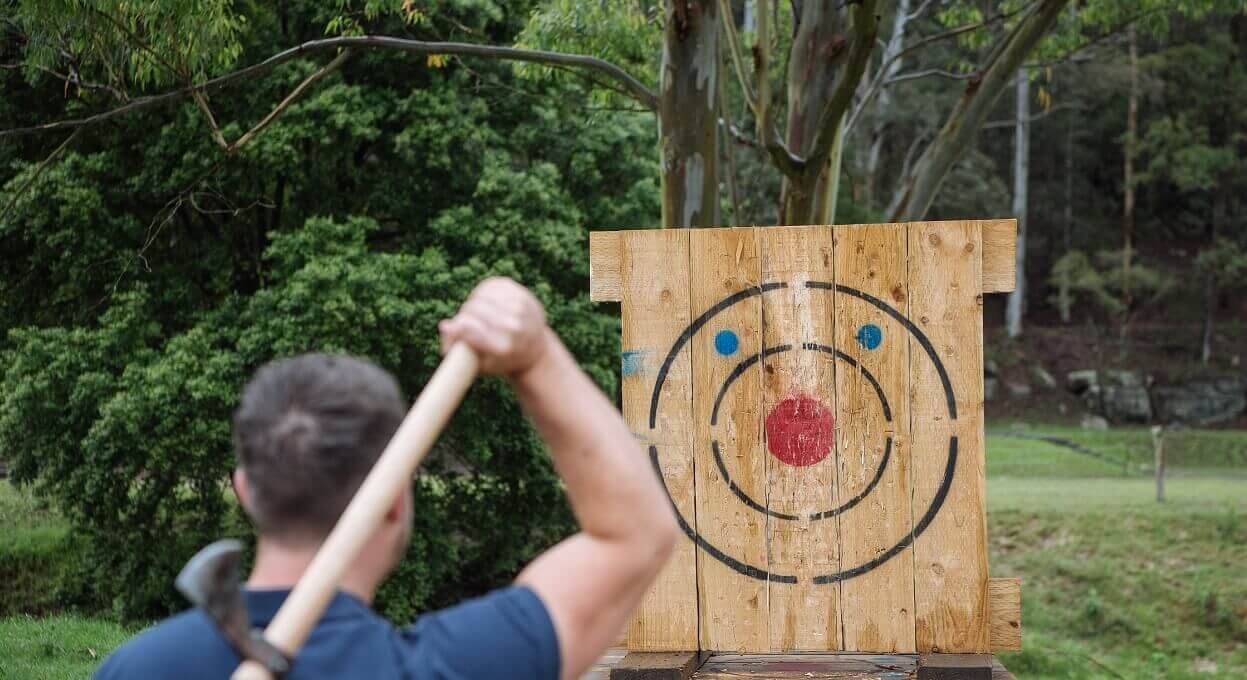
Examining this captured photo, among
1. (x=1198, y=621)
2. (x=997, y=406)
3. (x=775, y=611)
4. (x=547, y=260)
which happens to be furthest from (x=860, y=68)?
(x=997, y=406)

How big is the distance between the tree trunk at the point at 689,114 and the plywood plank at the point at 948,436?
12.6ft

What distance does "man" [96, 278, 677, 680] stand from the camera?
5.11 ft

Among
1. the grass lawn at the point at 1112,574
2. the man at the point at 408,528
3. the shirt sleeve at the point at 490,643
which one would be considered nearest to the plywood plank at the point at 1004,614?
the man at the point at 408,528

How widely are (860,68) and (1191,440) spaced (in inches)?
748

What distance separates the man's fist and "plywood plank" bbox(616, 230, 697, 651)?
11.6 feet

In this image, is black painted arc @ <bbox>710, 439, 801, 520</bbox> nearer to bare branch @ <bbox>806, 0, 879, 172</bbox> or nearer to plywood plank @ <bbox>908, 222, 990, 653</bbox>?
plywood plank @ <bbox>908, 222, 990, 653</bbox>

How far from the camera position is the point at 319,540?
159 centimetres

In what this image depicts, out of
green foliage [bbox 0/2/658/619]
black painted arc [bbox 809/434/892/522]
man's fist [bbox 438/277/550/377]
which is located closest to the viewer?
man's fist [bbox 438/277/550/377]

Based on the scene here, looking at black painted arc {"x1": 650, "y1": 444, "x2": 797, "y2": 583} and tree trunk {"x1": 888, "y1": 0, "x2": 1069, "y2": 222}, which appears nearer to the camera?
black painted arc {"x1": 650, "y1": 444, "x2": 797, "y2": 583}

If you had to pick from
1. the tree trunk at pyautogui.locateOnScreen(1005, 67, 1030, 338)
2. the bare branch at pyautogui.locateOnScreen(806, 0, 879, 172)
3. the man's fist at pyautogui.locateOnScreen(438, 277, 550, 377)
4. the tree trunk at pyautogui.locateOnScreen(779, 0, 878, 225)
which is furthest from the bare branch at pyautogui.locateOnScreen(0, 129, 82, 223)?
the tree trunk at pyautogui.locateOnScreen(1005, 67, 1030, 338)

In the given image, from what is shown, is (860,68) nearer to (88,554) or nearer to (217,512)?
(217,512)

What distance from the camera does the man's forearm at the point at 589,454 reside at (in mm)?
1688

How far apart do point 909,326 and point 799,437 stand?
59cm

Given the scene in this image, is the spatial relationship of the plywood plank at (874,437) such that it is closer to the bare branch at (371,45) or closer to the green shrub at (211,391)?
the bare branch at (371,45)
